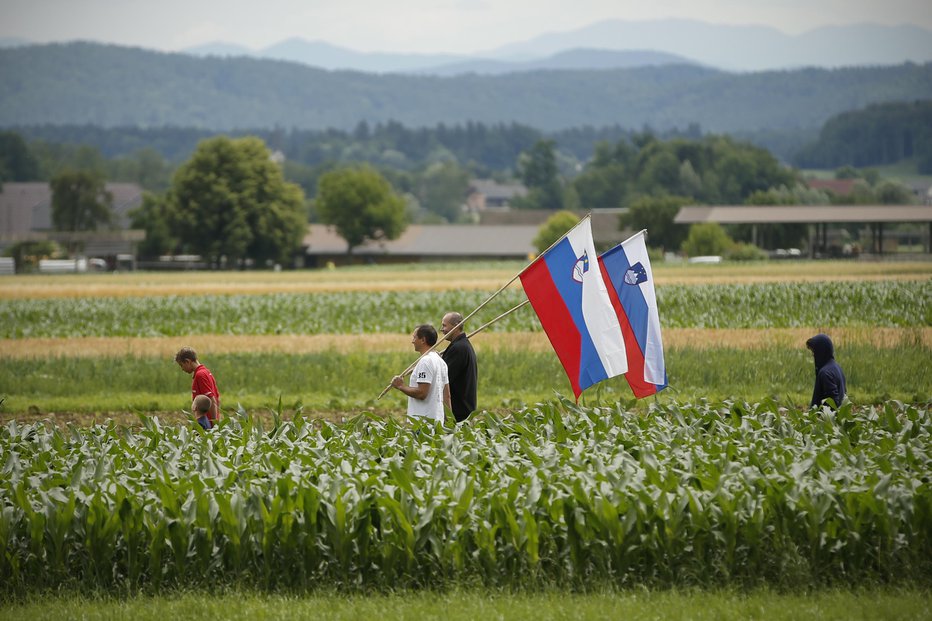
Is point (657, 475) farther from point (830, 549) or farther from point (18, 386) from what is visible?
point (18, 386)

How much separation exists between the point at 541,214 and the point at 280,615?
180 meters

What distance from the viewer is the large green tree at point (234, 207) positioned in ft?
361

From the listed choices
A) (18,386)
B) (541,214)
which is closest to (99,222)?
(541,214)

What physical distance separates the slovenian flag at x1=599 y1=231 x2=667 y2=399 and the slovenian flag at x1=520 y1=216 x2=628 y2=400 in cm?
63

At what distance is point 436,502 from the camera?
10.0 meters

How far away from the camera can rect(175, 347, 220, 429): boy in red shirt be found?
13641 mm

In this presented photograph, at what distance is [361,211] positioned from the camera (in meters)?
136

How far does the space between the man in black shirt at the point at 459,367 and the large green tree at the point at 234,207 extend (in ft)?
319

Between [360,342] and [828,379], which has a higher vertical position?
[828,379]

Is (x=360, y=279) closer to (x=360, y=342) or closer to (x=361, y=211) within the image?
(x=360, y=342)

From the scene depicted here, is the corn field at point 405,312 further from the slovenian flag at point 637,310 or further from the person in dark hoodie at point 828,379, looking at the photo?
the person in dark hoodie at point 828,379

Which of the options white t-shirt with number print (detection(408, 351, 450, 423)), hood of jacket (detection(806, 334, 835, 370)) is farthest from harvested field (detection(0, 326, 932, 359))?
white t-shirt with number print (detection(408, 351, 450, 423))

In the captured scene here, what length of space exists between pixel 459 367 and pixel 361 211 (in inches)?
4867

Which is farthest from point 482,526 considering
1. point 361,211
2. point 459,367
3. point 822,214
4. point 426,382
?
point 361,211
